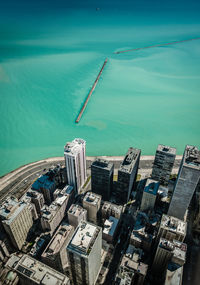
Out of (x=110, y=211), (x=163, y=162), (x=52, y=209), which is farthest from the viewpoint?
(x=163, y=162)

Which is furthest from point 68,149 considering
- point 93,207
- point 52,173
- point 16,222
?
point 16,222

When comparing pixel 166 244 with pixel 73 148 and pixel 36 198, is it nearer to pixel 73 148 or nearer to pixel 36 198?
pixel 73 148

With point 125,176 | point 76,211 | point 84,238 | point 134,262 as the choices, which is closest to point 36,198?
point 76,211

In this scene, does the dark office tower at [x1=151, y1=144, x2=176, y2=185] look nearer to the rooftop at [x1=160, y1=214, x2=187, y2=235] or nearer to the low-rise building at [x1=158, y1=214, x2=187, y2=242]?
the rooftop at [x1=160, y1=214, x2=187, y2=235]

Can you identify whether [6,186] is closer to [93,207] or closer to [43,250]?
[43,250]

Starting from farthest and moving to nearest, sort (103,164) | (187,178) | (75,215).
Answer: (103,164)
(75,215)
(187,178)

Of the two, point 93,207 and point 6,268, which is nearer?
point 6,268

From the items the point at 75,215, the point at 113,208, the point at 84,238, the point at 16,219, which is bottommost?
the point at 84,238
